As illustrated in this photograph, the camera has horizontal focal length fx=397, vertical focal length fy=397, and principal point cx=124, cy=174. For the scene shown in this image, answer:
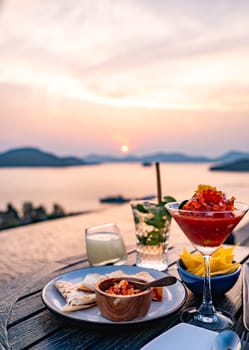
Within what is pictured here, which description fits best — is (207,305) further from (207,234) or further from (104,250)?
(104,250)

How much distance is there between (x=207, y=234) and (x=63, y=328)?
40cm

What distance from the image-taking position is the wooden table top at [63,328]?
82cm

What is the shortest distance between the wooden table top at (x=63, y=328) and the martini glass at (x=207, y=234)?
0.03 metres

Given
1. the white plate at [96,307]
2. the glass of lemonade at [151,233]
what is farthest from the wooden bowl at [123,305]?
the glass of lemonade at [151,233]

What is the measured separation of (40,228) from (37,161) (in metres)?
3.07

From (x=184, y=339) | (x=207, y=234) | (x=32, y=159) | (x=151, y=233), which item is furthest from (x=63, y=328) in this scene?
(x=32, y=159)

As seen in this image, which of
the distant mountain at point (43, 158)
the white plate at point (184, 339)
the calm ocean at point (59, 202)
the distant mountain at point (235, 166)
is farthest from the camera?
the distant mountain at point (235, 166)

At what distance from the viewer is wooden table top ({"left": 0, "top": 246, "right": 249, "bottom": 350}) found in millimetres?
819

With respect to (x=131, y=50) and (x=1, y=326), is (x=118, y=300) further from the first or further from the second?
(x=131, y=50)

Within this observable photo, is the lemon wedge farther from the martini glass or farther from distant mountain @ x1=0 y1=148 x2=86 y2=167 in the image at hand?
distant mountain @ x1=0 y1=148 x2=86 y2=167

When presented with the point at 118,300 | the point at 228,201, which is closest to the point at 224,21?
the point at 228,201

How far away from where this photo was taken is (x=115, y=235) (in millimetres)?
1495

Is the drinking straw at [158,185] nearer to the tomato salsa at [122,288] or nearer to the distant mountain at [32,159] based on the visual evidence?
the tomato salsa at [122,288]

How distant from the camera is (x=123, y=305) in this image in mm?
865
